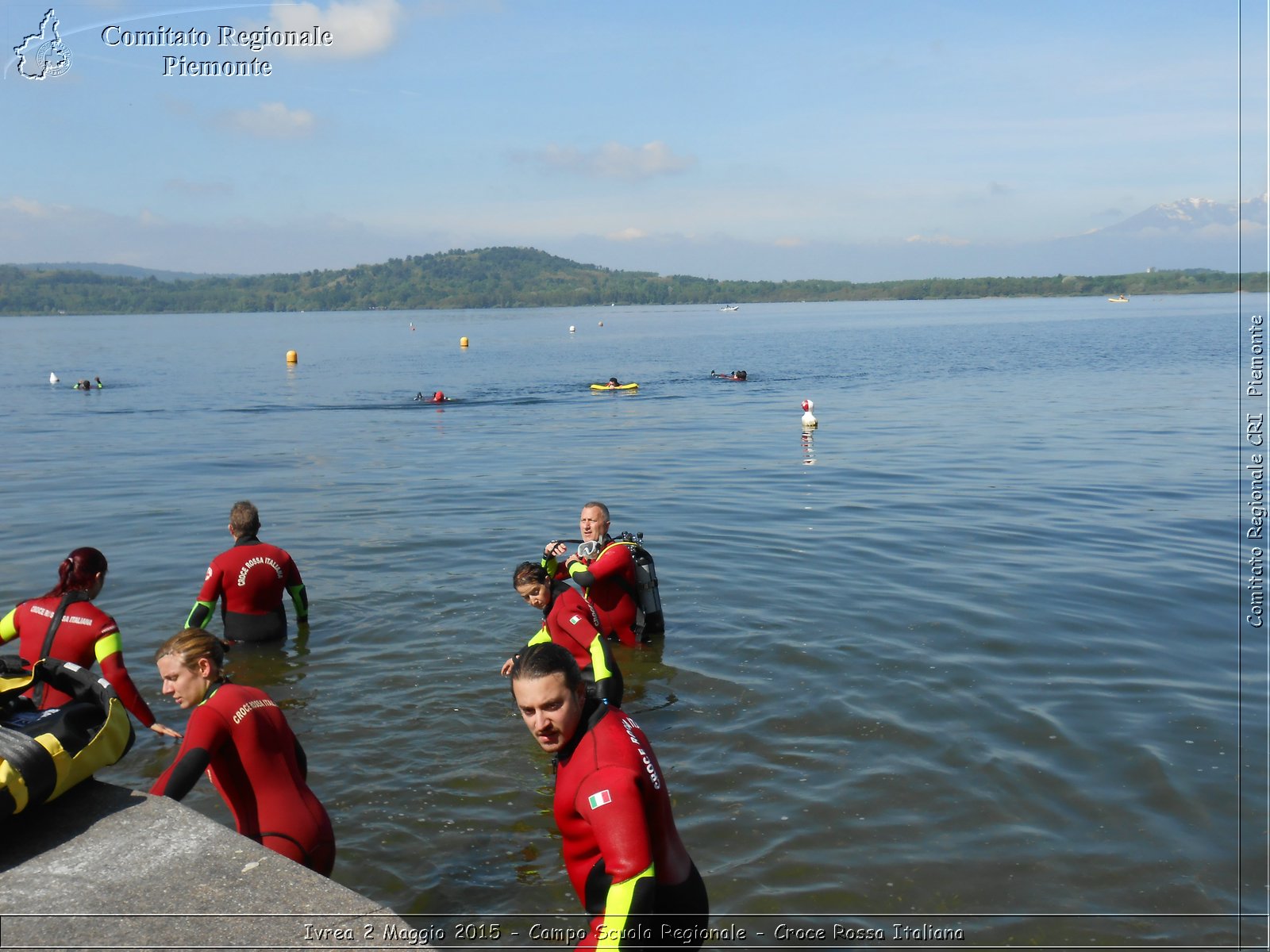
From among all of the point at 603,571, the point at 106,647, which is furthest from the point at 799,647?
the point at 106,647

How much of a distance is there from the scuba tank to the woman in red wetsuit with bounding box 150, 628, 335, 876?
5.09 metres

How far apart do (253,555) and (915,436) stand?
1994 cm

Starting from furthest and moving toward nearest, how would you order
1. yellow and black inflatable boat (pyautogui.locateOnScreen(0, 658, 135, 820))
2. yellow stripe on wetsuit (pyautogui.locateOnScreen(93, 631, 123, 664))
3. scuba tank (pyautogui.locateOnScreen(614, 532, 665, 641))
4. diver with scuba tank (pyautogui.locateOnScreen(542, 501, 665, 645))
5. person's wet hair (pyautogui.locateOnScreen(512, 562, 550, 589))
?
scuba tank (pyautogui.locateOnScreen(614, 532, 665, 641)), diver with scuba tank (pyautogui.locateOnScreen(542, 501, 665, 645)), person's wet hair (pyautogui.locateOnScreen(512, 562, 550, 589)), yellow stripe on wetsuit (pyautogui.locateOnScreen(93, 631, 123, 664)), yellow and black inflatable boat (pyautogui.locateOnScreen(0, 658, 135, 820))

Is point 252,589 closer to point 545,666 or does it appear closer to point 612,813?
point 545,666

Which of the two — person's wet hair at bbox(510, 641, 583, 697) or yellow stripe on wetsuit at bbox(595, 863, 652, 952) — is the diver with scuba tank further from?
yellow stripe on wetsuit at bbox(595, 863, 652, 952)

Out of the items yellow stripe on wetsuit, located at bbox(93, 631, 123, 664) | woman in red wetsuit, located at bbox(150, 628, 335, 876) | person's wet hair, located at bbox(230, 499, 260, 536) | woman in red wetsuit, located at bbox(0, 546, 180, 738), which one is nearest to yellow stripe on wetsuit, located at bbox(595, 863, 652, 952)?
woman in red wetsuit, located at bbox(150, 628, 335, 876)

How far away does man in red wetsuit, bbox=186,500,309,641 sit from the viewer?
9.57 m

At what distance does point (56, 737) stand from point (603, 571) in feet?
17.7

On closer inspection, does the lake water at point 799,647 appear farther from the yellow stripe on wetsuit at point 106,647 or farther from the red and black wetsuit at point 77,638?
the yellow stripe on wetsuit at point 106,647

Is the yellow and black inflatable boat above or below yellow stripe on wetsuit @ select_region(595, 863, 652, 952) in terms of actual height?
above

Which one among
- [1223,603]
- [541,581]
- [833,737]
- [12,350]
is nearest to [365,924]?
[541,581]

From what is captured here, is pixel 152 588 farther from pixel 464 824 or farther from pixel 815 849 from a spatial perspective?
pixel 815 849

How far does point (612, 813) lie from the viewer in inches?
139

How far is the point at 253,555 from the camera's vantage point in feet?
31.6
